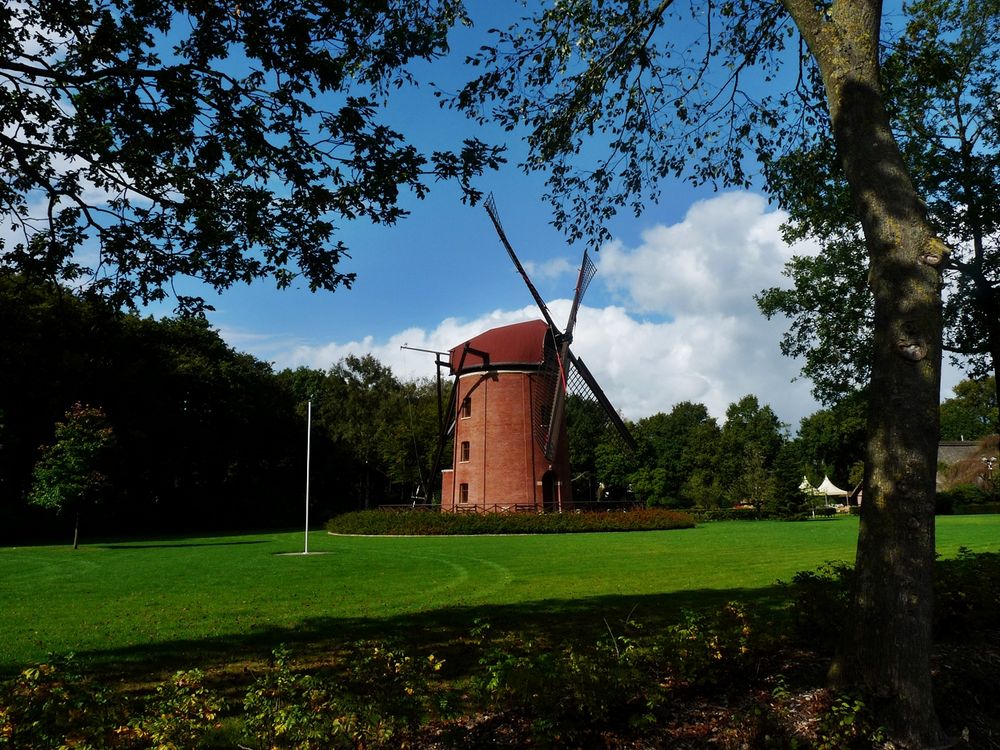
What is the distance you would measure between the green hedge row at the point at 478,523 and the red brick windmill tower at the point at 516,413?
2335 millimetres

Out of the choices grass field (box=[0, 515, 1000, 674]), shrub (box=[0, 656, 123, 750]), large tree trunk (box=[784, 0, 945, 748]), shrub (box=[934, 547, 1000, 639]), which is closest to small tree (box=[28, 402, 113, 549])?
grass field (box=[0, 515, 1000, 674])

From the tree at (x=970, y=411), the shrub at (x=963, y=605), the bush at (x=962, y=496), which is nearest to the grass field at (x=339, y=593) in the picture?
the shrub at (x=963, y=605)

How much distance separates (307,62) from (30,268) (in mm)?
3555

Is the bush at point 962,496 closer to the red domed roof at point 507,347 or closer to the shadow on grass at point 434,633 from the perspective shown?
the red domed roof at point 507,347

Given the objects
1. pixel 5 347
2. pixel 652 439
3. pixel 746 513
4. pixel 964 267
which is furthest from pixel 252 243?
pixel 652 439

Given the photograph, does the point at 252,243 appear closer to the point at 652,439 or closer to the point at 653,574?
the point at 653,574

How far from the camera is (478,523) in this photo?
117ft

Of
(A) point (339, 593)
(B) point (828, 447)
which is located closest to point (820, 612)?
(A) point (339, 593)

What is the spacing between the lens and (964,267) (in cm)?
1544

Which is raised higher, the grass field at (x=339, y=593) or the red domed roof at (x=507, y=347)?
the red domed roof at (x=507, y=347)

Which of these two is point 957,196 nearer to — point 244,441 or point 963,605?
point 963,605

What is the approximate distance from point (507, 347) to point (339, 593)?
27522 millimetres

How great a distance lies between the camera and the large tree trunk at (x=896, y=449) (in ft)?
15.4

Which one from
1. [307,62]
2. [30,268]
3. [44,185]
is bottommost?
[30,268]
